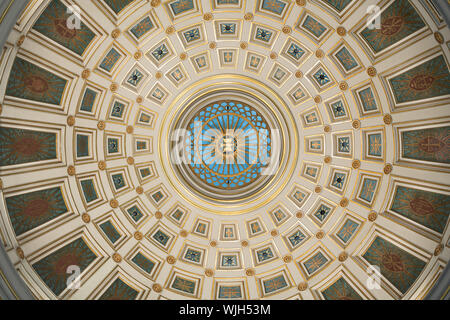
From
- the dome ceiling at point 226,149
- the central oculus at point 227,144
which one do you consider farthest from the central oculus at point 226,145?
the dome ceiling at point 226,149

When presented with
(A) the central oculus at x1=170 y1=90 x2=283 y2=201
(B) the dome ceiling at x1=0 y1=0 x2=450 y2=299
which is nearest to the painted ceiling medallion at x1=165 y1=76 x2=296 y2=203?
(A) the central oculus at x1=170 y1=90 x2=283 y2=201

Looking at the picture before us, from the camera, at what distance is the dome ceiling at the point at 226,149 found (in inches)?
568

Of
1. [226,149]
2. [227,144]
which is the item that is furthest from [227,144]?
[226,149]

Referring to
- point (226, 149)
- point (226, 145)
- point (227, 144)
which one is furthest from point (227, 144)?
point (226, 149)

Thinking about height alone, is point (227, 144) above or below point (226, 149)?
above

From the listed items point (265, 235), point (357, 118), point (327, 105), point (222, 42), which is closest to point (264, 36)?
point (222, 42)

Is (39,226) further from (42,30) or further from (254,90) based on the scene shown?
(254,90)


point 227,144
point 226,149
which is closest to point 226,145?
point 227,144

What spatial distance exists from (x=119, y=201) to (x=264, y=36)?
1404cm

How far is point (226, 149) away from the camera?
24.6 metres

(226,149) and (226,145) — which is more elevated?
(226,145)

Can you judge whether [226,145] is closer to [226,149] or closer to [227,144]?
[227,144]

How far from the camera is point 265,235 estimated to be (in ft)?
71.3

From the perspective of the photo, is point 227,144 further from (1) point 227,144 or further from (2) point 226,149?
(2) point 226,149
